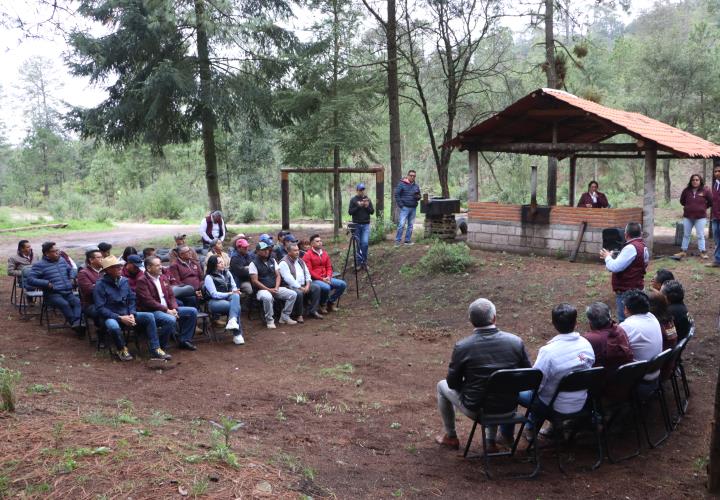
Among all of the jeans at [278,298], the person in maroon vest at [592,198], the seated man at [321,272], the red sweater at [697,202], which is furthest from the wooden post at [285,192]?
the red sweater at [697,202]

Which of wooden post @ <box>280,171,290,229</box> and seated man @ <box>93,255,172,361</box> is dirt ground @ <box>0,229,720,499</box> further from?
wooden post @ <box>280,171,290,229</box>

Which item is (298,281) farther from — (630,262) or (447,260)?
(630,262)

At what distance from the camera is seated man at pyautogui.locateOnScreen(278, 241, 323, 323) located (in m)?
9.62

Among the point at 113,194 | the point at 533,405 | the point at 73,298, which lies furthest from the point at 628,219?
the point at 113,194

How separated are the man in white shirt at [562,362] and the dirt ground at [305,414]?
18.9 inches

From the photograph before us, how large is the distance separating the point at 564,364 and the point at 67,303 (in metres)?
6.72

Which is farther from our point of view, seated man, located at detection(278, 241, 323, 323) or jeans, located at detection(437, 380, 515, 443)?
seated man, located at detection(278, 241, 323, 323)

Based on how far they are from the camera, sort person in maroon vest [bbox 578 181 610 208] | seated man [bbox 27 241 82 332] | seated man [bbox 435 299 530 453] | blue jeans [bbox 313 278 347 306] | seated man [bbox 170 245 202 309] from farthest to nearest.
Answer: person in maroon vest [bbox 578 181 610 208]
blue jeans [bbox 313 278 347 306]
seated man [bbox 170 245 202 309]
seated man [bbox 27 241 82 332]
seated man [bbox 435 299 530 453]

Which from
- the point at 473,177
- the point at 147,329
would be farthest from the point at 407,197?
the point at 147,329

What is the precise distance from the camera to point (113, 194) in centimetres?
4350

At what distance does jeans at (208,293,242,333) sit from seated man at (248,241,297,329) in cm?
65

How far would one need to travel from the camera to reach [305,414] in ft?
18.5

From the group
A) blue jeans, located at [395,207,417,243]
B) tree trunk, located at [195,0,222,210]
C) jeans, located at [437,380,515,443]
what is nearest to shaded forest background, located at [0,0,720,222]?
tree trunk, located at [195,0,222,210]

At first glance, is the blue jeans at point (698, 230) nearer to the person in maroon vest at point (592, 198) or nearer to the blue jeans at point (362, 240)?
the person in maroon vest at point (592, 198)
